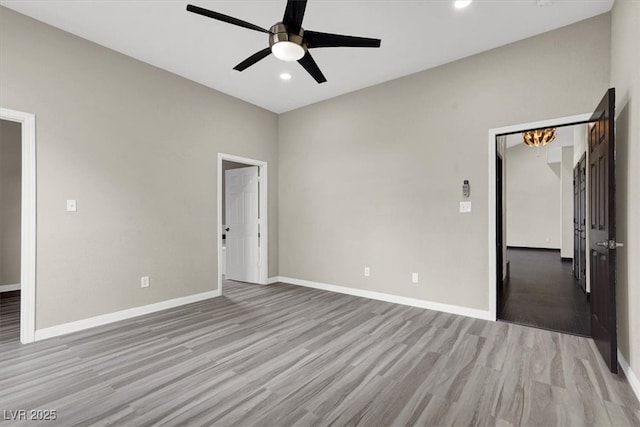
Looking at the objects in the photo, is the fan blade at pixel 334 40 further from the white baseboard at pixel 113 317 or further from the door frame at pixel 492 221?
the white baseboard at pixel 113 317

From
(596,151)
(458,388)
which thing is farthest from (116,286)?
(596,151)

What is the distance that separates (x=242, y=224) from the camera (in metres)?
5.98

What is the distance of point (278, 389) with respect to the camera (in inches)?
88.0

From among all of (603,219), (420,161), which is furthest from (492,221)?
(420,161)

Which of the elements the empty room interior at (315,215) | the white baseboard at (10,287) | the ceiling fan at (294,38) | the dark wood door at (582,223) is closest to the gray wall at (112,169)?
the empty room interior at (315,215)

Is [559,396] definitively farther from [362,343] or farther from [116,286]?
[116,286]

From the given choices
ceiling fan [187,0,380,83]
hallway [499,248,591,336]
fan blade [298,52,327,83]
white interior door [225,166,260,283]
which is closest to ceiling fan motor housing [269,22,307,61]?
ceiling fan [187,0,380,83]

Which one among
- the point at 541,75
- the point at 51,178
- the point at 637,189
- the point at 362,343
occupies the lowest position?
the point at 362,343

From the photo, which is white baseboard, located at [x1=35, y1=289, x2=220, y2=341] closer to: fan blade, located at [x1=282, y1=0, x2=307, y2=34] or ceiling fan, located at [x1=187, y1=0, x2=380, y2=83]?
ceiling fan, located at [x1=187, y1=0, x2=380, y2=83]

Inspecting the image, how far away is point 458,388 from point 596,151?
2599 mm

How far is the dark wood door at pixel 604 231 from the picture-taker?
240 centimetres

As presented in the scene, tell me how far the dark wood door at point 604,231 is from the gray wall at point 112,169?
4.64 meters

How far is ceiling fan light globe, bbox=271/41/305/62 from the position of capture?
92.7 inches

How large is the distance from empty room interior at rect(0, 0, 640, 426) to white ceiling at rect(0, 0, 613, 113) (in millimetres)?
27
